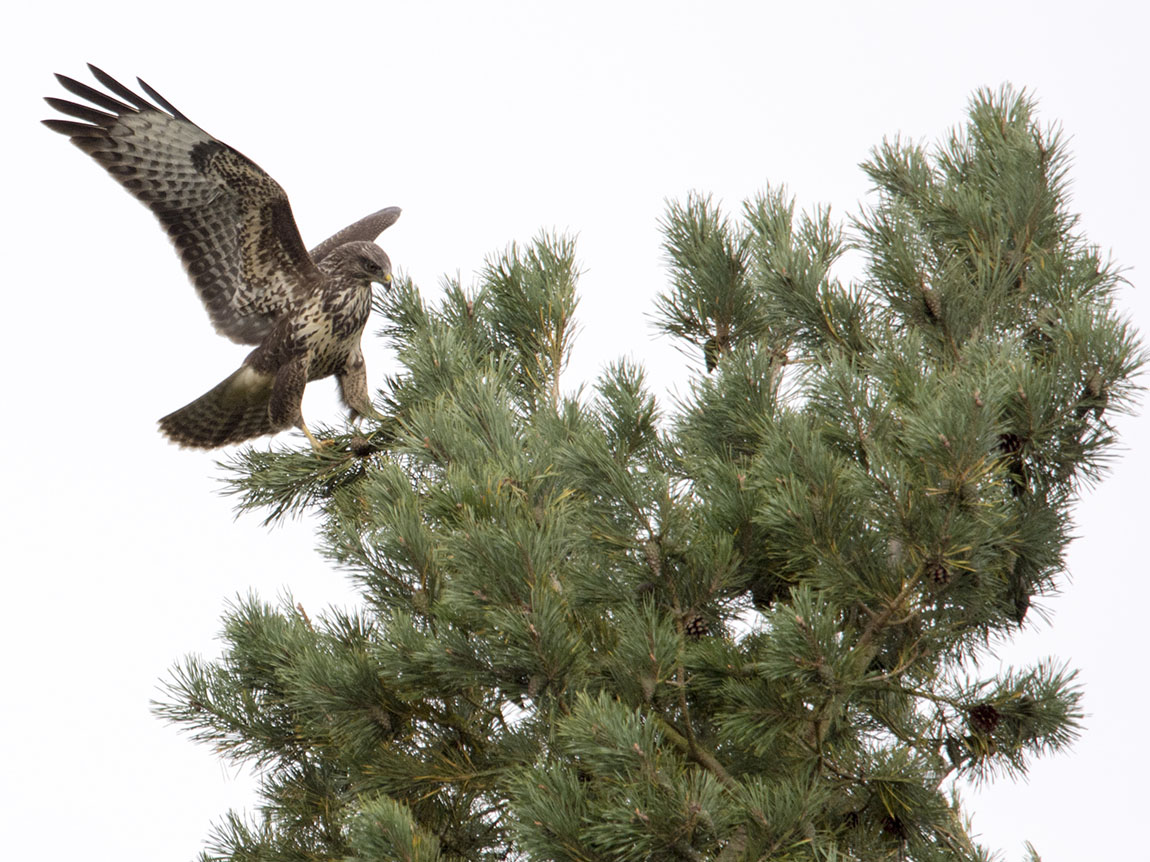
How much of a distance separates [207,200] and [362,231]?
1.61 metres

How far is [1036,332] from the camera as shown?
387 centimetres

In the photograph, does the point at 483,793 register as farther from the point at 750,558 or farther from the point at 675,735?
the point at 750,558

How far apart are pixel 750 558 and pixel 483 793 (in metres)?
1.09

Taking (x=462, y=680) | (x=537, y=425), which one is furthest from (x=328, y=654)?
(x=537, y=425)

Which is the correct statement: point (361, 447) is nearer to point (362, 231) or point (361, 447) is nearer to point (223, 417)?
point (223, 417)

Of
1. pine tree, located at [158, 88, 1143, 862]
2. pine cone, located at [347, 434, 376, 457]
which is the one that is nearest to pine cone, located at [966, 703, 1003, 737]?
pine tree, located at [158, 88, 1143, 862]

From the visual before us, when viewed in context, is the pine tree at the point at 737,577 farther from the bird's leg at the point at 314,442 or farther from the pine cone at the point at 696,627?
the bird's leg at the point at 314,442

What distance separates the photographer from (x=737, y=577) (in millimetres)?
3410

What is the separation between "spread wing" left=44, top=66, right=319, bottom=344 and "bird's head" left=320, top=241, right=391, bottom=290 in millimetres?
113

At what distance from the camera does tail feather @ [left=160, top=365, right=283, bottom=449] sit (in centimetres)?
Result: 635

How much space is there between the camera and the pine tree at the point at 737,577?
10.0ft

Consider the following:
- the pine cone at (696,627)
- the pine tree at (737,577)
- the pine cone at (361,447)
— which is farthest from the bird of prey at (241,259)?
the pine cone at (696,627)

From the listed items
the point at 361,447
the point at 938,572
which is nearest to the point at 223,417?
the point at 361,447

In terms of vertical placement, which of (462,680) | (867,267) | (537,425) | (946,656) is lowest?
(462,680)
